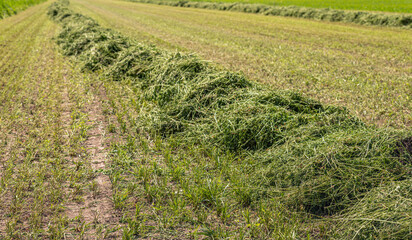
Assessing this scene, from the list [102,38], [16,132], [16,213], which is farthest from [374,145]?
[102,38]

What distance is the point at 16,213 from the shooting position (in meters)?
3.20

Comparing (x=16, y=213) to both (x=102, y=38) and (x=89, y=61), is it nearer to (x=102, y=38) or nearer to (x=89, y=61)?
(x=89, y=61)

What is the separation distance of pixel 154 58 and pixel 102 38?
12.1ft

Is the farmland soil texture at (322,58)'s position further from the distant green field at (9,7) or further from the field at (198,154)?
the distant green field at (9,7)

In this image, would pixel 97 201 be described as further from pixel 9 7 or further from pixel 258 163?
pixel 9 7

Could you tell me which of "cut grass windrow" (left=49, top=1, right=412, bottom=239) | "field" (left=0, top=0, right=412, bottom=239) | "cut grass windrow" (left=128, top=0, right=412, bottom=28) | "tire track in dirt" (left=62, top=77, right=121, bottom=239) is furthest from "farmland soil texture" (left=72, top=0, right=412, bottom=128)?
"tire track in dirt" (left=62, top=77, right=121, bottom=239)

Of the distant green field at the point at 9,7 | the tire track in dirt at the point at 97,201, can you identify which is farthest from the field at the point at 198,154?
the distant green field at the point at 9,7

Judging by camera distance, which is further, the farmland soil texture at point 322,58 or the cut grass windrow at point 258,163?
the farmland soil texture at point 322,58

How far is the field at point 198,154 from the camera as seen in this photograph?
10.1ft

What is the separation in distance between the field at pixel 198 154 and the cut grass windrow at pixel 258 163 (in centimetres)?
2

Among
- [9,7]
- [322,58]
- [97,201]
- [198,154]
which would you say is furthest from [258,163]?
[9,7]

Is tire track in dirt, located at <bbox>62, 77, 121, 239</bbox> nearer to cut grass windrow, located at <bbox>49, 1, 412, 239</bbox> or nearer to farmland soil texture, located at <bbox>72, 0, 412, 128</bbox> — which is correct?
cut grass windrow, located at <bbox>49, 1, 412, 239</bbox>

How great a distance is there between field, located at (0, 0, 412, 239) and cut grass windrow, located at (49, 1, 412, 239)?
0.02 m

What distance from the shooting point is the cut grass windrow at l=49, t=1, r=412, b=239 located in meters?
3.11
